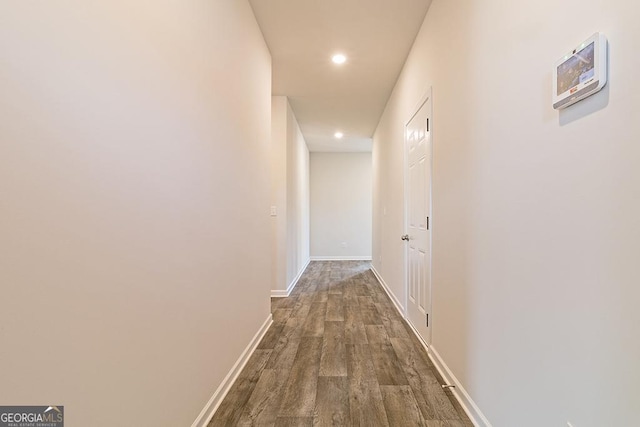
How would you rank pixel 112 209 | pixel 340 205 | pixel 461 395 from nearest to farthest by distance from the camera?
pixel 112 209, pixel 461 395, pixel 340 205

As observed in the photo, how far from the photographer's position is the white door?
242 centimetres

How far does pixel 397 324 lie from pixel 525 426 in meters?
1.93

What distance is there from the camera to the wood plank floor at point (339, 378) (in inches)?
63.1

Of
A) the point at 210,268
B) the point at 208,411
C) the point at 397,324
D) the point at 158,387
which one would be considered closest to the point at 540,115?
the point at 210,268

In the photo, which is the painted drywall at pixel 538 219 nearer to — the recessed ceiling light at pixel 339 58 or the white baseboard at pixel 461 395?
the white baseboard at pixel 461 395

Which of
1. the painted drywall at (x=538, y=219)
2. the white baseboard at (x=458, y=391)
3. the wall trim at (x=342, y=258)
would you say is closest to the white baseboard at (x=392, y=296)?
the white baseboard at (x=458, y=391)

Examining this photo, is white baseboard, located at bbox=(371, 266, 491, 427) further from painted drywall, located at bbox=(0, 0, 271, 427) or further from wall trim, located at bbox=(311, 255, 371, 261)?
wall trim, located at bbox=(311, 255, 371, 261)

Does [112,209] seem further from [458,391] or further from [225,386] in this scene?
[458,391]

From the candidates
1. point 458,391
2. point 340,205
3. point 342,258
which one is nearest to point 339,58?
point 458,391

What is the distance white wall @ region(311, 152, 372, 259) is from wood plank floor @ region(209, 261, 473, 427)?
13.7ft

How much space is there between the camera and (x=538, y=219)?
1.07 meters

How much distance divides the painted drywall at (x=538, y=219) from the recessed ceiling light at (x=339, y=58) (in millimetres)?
1332

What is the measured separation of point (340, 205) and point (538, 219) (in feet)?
21.5

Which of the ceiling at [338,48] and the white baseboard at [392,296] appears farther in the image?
the white baseboard at [392,296]
